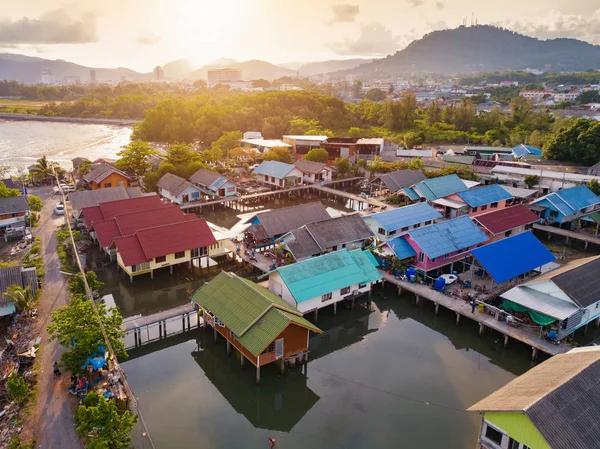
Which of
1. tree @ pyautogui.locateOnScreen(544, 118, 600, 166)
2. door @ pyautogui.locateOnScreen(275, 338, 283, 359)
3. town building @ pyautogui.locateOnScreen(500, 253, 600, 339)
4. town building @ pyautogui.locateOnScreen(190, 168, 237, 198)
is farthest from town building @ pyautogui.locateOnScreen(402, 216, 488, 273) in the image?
tree @ pyautogui.locateOnScreen(544, 118, 600, 166)

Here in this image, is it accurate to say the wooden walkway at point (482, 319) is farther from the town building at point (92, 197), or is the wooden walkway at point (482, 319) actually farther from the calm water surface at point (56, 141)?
the calm water surface at point (56, 141)

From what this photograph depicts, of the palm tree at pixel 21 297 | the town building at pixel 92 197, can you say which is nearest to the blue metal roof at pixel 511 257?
the palm tree at pixel 21 297

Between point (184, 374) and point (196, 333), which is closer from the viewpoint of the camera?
point (184, 374)

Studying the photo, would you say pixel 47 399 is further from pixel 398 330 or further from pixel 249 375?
pixel 398 330

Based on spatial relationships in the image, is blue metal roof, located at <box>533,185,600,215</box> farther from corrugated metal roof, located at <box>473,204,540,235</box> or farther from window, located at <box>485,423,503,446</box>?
window, located at <box>485,423,503,446</box>

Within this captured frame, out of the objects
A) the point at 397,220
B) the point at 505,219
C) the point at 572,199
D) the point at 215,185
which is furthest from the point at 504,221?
the point at 215,185

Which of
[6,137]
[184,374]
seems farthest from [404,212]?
[6,137]
